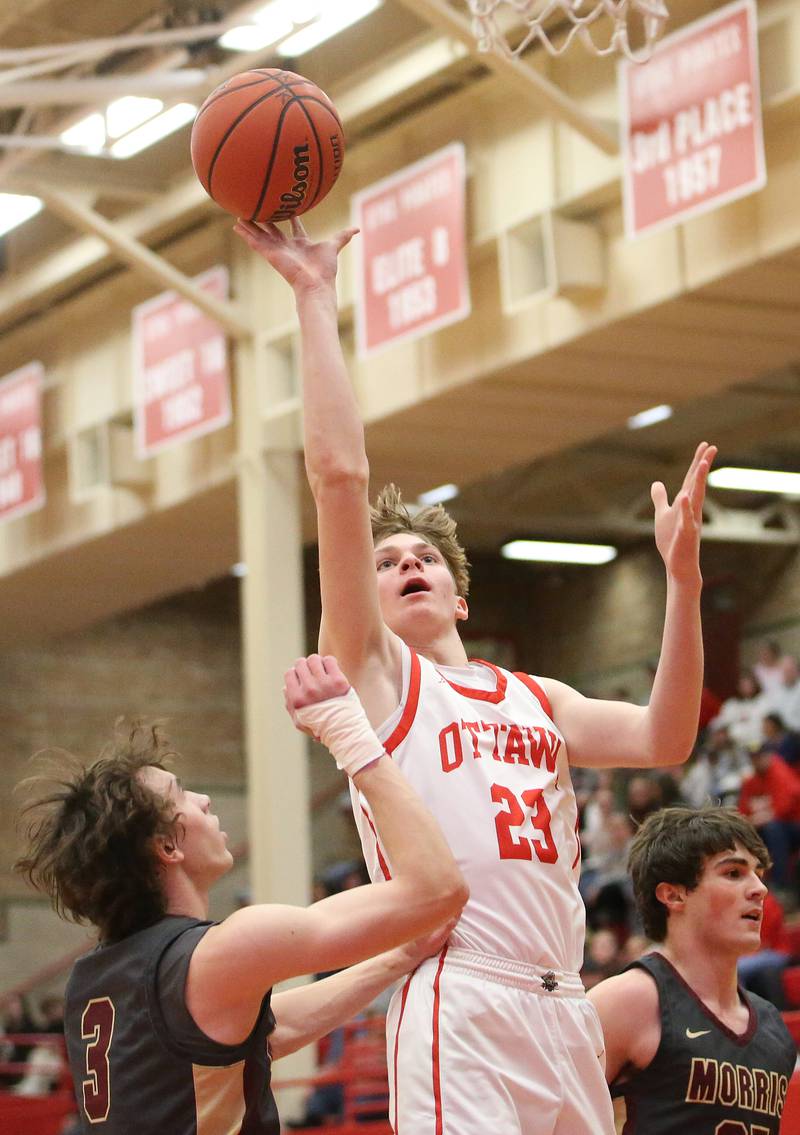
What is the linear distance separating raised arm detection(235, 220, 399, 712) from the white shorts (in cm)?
58

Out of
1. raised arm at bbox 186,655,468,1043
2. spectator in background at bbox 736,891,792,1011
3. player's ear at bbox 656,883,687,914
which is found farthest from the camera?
spectator in background at bbox 736,891,792,1011

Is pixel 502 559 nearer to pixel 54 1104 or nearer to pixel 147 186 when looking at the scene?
pixel 147 186

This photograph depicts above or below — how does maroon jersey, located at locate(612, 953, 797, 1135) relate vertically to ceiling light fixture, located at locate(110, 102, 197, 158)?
below

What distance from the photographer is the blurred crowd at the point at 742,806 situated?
1062 centimetres

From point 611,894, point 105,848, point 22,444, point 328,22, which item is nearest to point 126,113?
point 328,22

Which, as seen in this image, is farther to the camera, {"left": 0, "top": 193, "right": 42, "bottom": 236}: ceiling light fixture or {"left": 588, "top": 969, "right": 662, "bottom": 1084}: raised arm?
{"left": 0, "top": 193, "right": 42, "bottom": 236}: ceiling light fixture

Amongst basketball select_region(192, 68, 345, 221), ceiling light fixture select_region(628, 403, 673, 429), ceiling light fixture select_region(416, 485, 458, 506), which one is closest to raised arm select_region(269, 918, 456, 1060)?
basketball select_region(192, 68, 345, 221)

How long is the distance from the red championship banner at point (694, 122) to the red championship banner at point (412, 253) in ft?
4.56

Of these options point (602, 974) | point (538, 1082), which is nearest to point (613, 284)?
point (602, 974)

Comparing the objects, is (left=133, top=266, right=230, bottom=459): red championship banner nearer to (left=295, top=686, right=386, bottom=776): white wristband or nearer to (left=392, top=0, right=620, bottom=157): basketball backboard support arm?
(left=392, top=0, right=620, bottom=157): basketball backboard support arm

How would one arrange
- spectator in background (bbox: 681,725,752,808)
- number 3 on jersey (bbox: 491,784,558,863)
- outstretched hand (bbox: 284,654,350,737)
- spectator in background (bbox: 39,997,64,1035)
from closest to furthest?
1. outstretched hand (bbox: 284,654,350,737)
2. number 3 on jersey (bbox: 491,784,558,863)
3. spectator in background (bbox: 681,725,752,808)
4. spectator in background (bbox: 39,997,64,1035)

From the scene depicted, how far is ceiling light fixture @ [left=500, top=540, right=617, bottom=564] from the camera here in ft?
69.8

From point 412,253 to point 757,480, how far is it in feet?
29.8

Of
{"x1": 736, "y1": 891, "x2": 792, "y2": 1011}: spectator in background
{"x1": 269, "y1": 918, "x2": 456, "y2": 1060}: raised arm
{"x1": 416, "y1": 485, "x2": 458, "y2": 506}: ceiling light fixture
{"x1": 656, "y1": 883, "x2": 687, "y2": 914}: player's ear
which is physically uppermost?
{"x1": 416, "y1": 485, "x2": 458, "y2": 506}: ceiling light fixture
